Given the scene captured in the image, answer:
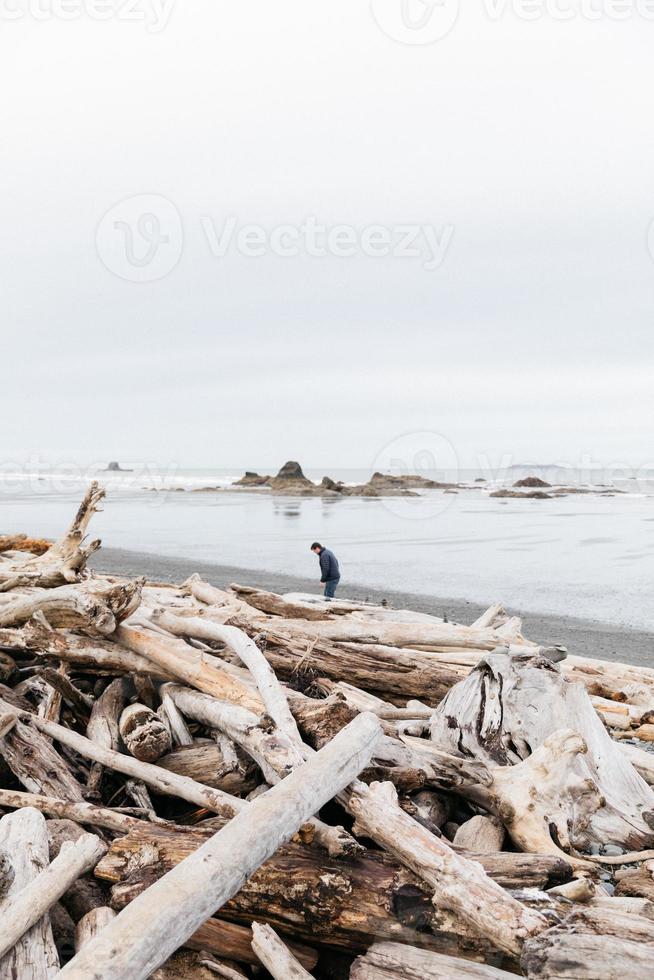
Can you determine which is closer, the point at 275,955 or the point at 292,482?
the point at 275,955

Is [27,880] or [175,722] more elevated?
[175,722]

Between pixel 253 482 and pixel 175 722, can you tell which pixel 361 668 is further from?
pixel 253 482

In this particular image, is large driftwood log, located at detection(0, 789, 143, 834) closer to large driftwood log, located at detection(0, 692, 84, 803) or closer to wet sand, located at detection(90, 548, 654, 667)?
large driftwood log, located at detection(0, 692, 84, 803)

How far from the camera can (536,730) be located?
4875 millimetres

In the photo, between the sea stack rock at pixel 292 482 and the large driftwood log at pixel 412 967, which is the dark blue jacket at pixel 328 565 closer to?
the large driftwood log at pixel 412 967

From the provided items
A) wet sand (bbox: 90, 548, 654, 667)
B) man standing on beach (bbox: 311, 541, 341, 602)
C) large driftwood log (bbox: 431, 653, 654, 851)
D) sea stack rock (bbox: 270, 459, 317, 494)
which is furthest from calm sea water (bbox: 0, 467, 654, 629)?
sea stack rock (bbox: 270, 459, 317, 494)

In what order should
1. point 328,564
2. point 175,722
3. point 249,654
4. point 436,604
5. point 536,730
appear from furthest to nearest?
point 436,604 → point 328,564 → point 249,654 → point 175,722 → point 536,730

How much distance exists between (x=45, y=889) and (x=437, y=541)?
95.6 feet

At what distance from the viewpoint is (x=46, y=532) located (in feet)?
103

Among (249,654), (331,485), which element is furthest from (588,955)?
(331,485)

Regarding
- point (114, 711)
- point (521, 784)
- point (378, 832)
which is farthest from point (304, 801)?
point (114, 711)

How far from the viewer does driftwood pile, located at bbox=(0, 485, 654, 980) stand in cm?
301

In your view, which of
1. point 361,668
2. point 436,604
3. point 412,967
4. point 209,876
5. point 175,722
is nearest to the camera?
point 209,876

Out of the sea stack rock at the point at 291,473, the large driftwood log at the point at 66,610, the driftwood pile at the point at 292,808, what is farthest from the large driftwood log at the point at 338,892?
the sea stack rock at the point at 291,473
